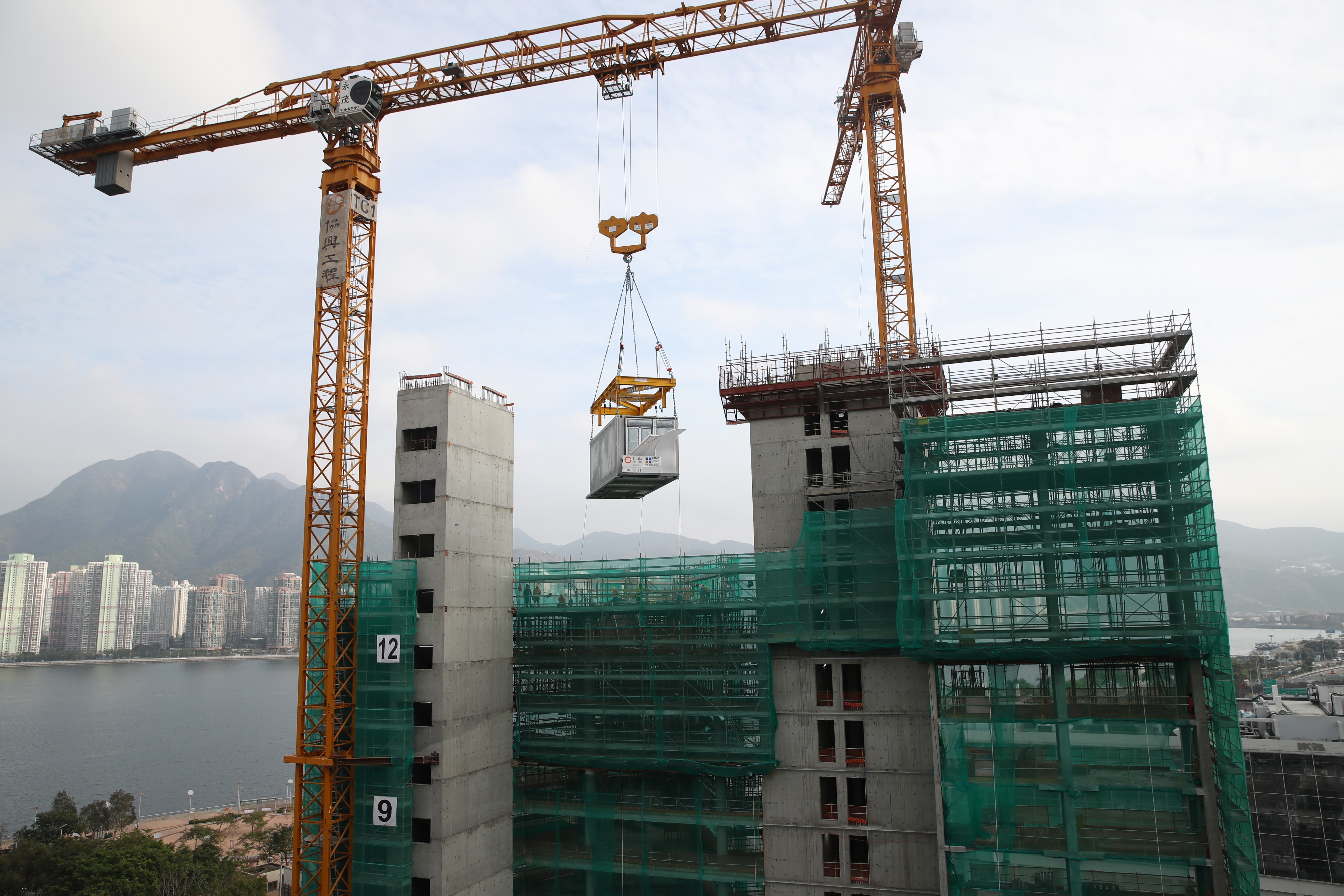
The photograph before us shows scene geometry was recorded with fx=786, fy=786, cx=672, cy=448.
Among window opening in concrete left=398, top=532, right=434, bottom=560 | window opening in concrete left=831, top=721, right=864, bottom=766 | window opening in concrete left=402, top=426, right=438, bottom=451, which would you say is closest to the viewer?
window opening in concrete left=831, top=721, right=864, bottom=766

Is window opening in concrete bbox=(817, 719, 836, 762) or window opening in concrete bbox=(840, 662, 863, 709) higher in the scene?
window opening in concrete bbox=(840, 662, 863, 709)

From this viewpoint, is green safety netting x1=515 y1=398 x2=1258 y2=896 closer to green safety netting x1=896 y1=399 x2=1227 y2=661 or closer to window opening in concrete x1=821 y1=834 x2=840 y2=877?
green safety netting x1=896 y1=399 x2=1227 y2=661

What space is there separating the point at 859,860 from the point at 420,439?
28.5m

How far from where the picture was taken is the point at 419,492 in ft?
127

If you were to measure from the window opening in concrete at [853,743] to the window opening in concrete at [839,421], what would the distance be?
548 inches

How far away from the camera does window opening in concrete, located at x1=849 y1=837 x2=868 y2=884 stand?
3506 centimetres

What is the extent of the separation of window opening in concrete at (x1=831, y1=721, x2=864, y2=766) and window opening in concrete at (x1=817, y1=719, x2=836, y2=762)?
0.20 m

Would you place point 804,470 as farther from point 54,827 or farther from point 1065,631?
point 54,827

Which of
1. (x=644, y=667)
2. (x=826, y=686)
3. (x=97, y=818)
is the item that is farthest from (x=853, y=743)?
(x=97, y=818)

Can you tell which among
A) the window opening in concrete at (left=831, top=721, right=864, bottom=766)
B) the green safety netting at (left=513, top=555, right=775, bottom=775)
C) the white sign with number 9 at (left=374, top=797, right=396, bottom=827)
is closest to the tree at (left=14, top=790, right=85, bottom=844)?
the white sign with number 9 at (left=374, top=797, right=396, bottom=827)

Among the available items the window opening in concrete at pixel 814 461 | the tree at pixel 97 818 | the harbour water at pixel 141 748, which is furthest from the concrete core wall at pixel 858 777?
the harbour water at pixel 141 748

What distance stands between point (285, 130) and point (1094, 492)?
43506mm

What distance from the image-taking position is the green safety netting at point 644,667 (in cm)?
3781

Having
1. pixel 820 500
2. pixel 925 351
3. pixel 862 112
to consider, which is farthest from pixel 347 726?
pixel 862 112
